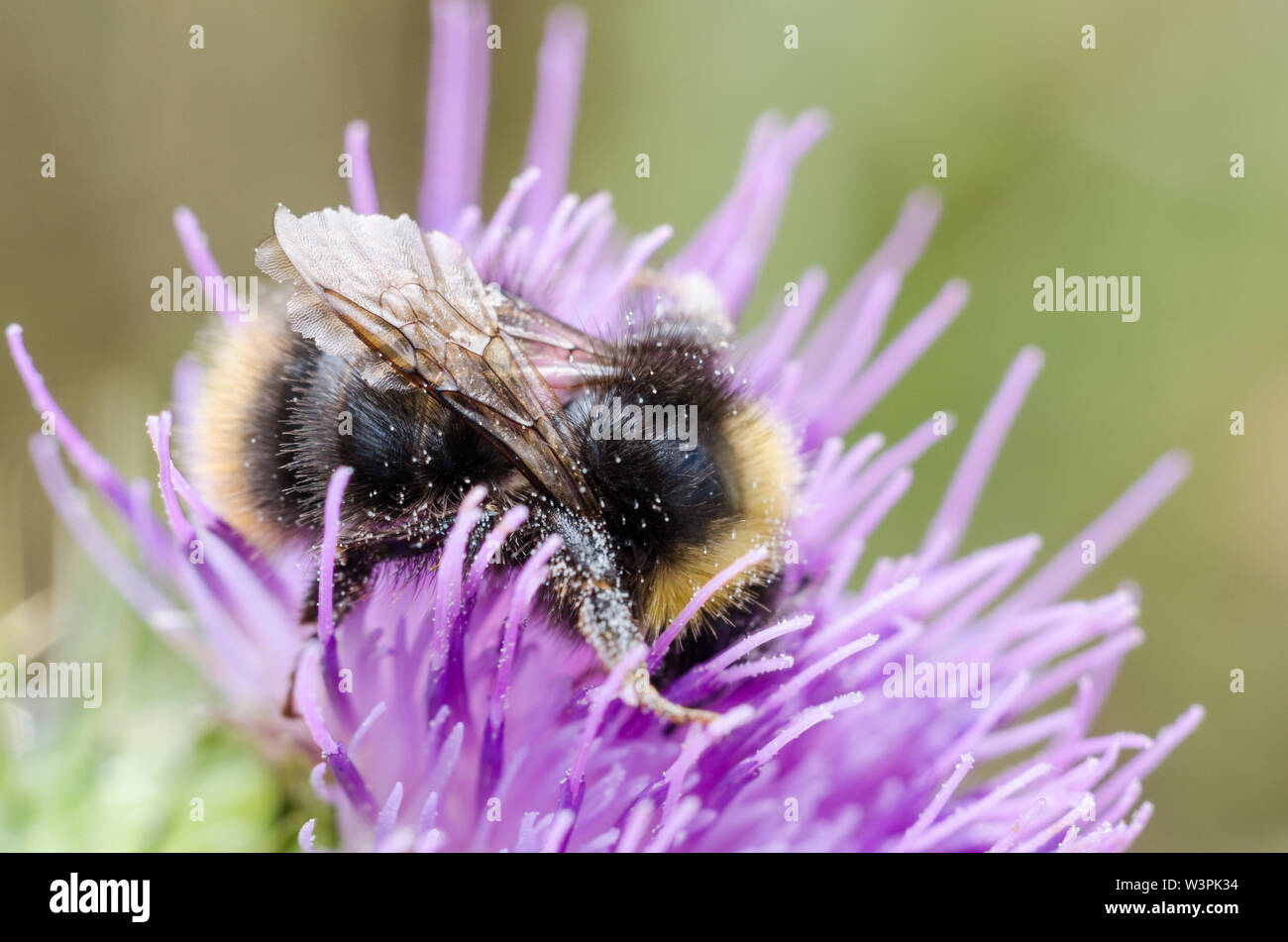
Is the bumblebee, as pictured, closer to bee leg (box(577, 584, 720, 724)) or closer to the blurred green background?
bee leg (box(577, 584, 720, 724))

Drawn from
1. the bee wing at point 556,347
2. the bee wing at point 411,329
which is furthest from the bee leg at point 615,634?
the bee wing at point 556,347

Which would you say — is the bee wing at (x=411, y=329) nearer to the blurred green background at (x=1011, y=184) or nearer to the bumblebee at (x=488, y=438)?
the bumblebee at (x=488, y=438)

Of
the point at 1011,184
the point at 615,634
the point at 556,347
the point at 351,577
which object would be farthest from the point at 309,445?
the point at 1011,184

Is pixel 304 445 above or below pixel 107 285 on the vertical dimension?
below

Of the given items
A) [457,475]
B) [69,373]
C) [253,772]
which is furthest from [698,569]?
[69,373]

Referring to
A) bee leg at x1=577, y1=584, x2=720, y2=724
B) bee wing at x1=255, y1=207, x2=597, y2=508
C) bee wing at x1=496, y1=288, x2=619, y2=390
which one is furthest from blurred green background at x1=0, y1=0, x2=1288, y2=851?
bee leg at x1=577, y1=584, x2=720, y2=724

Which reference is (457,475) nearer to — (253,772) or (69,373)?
(253,772)
